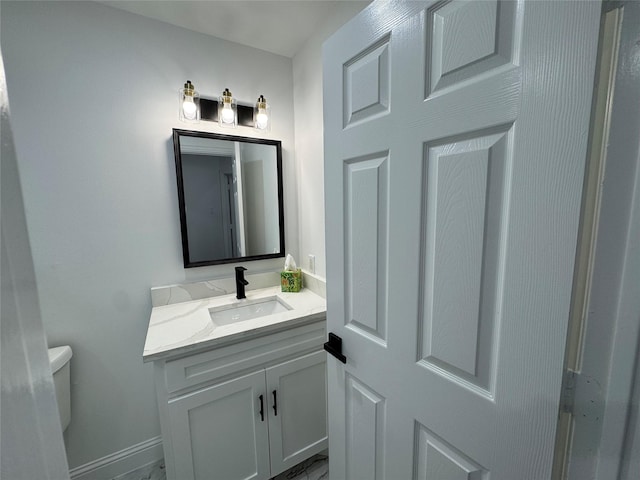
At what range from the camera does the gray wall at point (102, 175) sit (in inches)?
46.6

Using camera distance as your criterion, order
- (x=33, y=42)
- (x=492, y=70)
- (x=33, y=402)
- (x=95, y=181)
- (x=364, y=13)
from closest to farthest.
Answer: (x=33, y=402) < (x=492, y=70) < (x=364, y=13) < (x=33, y=42) < (x=95, y=181)

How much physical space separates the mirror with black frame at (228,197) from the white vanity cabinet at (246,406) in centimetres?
62

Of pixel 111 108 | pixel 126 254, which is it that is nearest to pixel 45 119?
pixel 111 108

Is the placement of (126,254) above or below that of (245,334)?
above

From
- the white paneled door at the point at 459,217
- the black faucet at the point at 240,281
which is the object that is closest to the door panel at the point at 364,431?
the white paneled door at the point at 459,217

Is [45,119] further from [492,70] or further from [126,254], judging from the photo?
[492,70]

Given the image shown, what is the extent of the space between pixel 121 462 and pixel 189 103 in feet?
6.47

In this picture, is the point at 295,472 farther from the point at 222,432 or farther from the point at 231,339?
the point at 231,339

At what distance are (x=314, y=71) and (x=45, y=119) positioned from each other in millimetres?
1321

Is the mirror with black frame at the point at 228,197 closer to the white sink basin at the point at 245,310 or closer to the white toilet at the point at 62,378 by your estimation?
the white sink basin at the point at 245,310

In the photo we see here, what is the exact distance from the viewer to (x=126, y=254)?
54.6 inches

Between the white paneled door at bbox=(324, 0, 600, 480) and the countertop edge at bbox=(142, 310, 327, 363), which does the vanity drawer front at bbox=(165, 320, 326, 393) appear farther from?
the white paneled door at bbox=(324, 0, 600, 480)

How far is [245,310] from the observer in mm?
1552

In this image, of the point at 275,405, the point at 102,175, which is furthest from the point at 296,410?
the point at 102,175
